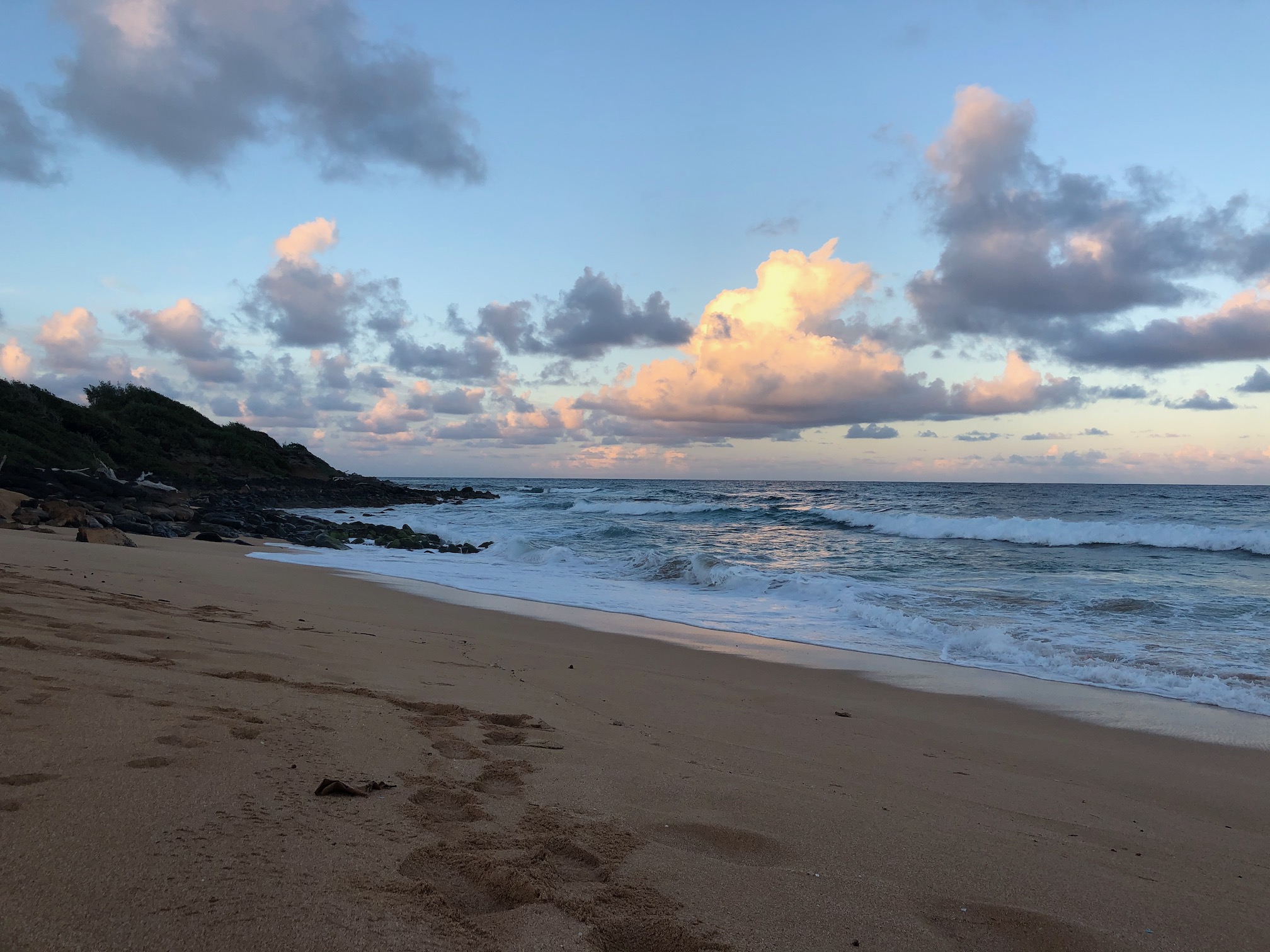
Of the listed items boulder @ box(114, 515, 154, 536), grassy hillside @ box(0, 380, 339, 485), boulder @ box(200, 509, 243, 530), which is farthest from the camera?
grassy hillside @ box(0, 380, 339, 485)

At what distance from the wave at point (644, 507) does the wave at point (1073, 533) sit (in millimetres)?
11716

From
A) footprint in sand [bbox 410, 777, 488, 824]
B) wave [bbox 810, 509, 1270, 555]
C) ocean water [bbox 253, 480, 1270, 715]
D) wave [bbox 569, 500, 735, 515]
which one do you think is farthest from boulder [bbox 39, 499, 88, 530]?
wave [bbox 569, 500, 735, 515]

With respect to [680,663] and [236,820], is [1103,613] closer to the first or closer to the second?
[680,663]

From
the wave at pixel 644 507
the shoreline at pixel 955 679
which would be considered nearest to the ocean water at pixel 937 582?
the shoreline at pixel 955 679

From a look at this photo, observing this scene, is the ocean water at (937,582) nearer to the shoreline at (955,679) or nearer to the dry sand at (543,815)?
the shoreline at (955,679)

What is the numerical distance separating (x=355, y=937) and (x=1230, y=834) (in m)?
3.94

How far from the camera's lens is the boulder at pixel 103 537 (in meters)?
10.2

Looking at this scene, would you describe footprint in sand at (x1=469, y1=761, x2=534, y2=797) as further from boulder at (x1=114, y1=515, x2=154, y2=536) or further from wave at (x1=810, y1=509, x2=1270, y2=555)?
wave at (x1=810, y1=509, x2=1270, y2=555)

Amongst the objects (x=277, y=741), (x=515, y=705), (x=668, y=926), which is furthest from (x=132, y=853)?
(x=515, y=705)

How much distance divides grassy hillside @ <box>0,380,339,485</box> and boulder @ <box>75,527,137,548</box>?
10976mm

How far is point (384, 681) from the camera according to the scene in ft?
14.3

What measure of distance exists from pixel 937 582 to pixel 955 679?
24.7ft

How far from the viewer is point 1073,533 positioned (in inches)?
995

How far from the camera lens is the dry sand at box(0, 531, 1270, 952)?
1.74 m
